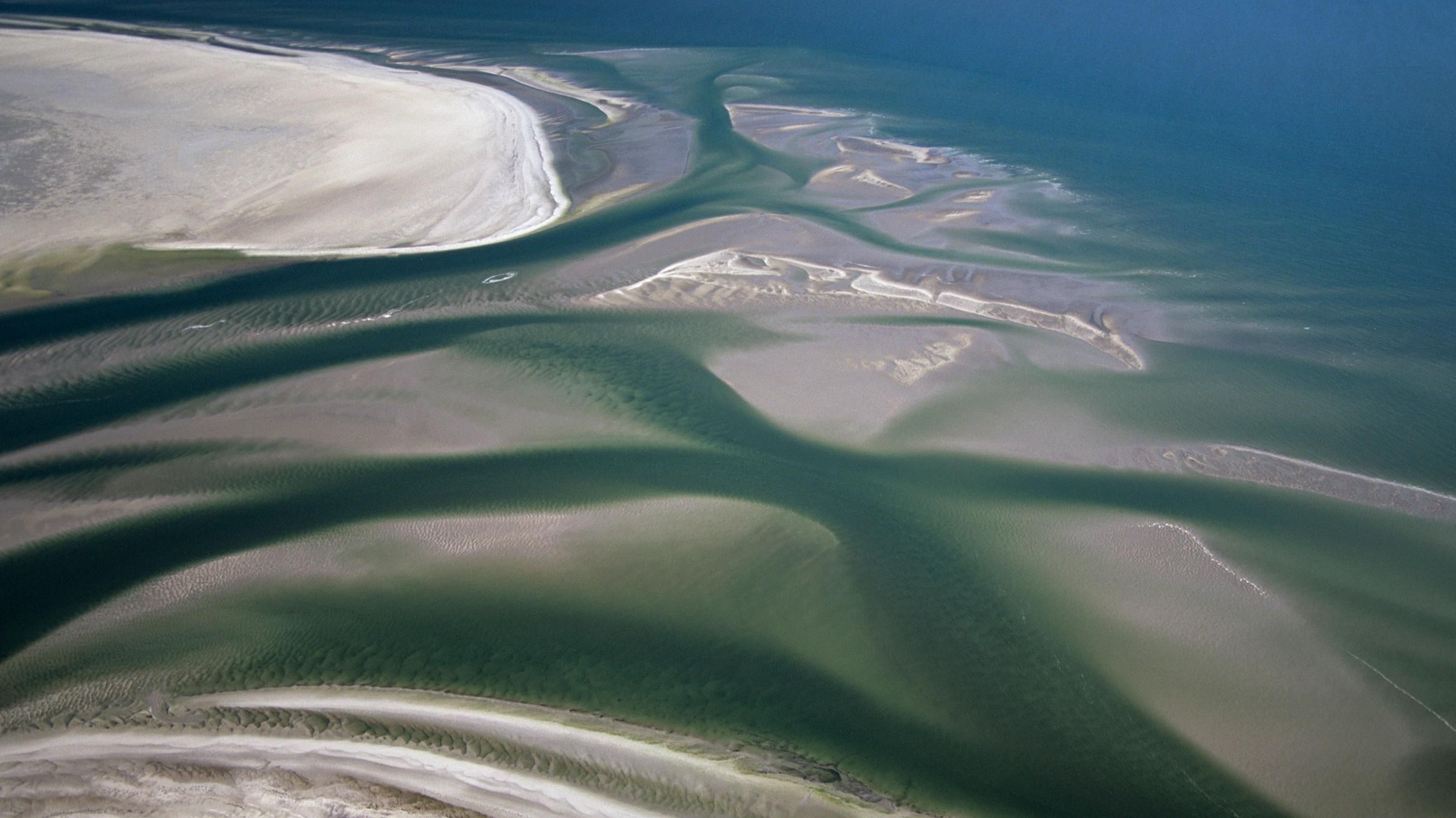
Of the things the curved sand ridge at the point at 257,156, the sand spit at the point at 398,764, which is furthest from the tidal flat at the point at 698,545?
the curved sand ridge at the point at 257,156

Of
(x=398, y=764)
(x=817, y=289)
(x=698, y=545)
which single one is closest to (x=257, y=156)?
(x=817, y=289)

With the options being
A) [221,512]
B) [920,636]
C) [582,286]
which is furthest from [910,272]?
[221,512]

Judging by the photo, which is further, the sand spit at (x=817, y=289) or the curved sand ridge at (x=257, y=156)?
the curved sand ridge at (x=257, y=156)

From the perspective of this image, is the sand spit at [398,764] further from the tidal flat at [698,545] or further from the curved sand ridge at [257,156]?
the curved sand ridge at [257,156]

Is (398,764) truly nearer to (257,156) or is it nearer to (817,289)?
(817,289)

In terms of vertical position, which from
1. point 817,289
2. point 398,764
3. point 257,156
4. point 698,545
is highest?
point 257,156

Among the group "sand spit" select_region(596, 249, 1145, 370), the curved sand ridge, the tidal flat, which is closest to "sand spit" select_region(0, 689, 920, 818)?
the tidal flat
